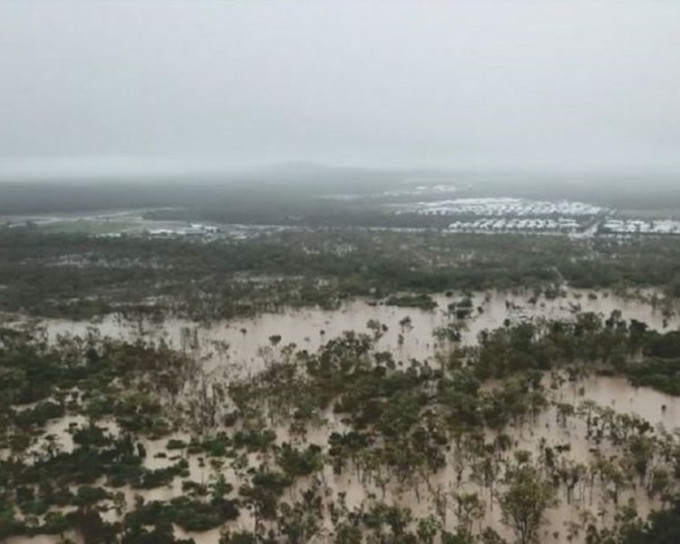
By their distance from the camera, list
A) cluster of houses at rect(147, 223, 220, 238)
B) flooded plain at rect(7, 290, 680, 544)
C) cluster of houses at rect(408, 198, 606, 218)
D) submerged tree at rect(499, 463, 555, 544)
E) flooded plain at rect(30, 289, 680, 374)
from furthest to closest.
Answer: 1. cluster of houses at rect(408, 198, 606, 218)
2. cluster of houses at rect(147, 223, 220, 238)
3. flooded plain at rect(30, 289, 680, 374)
4. flooded plain at rect(7, 290, 680, 544)
5. submerged tree at rect(499, 463, 555, 544)

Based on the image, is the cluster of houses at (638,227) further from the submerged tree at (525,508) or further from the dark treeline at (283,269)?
the submerged tree at (525,508)

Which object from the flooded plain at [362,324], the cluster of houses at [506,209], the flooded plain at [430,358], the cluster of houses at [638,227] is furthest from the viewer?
the cluster of houses at [506,209]

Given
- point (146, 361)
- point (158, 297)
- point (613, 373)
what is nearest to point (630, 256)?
point (613, 373)

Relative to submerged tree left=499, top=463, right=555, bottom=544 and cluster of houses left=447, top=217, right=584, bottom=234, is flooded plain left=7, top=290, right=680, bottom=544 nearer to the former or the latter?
submerged tree left=499, top=463, right=555, bottom=544

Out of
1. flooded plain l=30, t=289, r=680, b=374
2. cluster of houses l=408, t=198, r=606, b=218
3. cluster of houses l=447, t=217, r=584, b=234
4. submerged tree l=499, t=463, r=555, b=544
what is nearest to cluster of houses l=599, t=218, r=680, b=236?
cluster of houses l=447, t=217, r=584, b=234

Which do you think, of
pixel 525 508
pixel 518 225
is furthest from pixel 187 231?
pixel 525 508

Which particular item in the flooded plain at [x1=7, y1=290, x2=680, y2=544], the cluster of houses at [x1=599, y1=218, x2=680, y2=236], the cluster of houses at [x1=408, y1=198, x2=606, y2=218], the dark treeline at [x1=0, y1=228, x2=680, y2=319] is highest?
the cluster of houses at [x1=408, y1=198, x2=606, y2=218]

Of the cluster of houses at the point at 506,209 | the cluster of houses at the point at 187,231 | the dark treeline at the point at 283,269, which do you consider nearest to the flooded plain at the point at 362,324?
the dark treeline at the point at 283,269

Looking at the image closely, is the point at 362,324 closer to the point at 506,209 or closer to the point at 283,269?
the point at 283,269

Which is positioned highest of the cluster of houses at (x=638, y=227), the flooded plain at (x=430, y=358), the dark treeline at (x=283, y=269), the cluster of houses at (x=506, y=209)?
the cluster of houses at (x=506, y=209)

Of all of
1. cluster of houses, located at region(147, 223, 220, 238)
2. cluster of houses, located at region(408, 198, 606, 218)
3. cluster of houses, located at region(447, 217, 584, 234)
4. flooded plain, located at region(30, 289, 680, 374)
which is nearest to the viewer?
flooded plain, located at region(30, 289, 680, 374)

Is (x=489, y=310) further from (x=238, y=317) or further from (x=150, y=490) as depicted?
(x=150, y=490)
